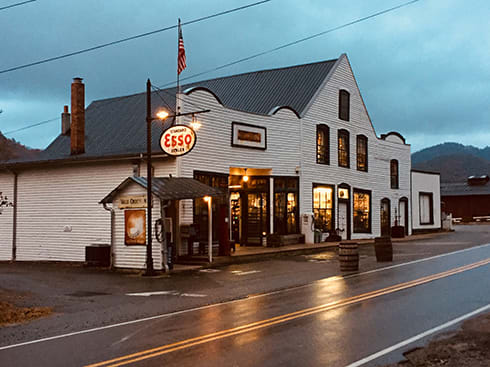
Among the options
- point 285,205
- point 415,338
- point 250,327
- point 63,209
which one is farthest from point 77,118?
point 415,338

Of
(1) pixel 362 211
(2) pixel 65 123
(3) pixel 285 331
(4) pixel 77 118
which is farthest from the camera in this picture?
(1) pixel 362 211

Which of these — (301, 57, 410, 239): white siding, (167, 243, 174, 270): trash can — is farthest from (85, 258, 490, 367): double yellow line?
(301, 57, 410, 239): white siding

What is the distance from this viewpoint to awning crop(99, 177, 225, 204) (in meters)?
20.1

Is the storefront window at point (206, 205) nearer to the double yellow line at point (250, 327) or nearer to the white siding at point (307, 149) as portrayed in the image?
the white siding at point (307, 149)

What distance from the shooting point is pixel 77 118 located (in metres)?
26.6

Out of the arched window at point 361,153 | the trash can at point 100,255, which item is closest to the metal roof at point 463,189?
the arched window at point 361,153

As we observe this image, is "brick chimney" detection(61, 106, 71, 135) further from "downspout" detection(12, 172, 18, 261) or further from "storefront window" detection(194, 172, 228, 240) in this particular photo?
"storefront window" detection(194, 172, 228, 240)

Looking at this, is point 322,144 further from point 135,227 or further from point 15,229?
point 15,229

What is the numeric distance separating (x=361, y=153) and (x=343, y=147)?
8.35 ft

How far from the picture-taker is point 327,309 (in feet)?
39.0

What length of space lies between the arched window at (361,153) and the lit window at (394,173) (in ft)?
14.0

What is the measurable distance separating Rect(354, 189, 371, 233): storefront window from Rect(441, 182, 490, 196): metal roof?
34.1 m

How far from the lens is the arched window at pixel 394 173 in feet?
131

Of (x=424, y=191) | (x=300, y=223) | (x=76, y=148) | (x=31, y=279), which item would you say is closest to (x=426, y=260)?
(x=300, y=223)
